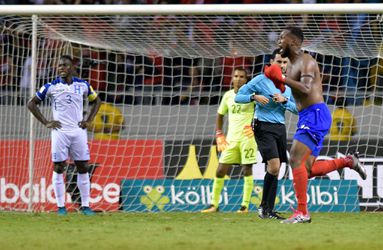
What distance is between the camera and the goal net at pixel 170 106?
13703 mm

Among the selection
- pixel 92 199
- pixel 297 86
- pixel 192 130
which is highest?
pixel 297 86

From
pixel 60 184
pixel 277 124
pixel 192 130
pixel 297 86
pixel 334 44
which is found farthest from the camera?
pixel 192 130

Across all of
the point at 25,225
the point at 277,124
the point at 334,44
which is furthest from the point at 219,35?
the point at 25,225

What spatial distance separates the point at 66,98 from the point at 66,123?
32cm

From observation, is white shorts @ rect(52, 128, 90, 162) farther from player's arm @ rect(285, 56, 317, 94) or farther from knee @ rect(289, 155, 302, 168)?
player's arm @ rect(285, 56, 317, 94)

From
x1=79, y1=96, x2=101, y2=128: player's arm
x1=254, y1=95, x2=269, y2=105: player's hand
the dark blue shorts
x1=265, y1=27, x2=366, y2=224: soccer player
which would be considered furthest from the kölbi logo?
the dark blue shorts

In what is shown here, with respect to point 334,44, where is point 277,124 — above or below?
below

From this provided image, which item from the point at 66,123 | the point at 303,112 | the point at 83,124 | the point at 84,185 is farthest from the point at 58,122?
the point at 303,112

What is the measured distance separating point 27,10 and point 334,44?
4.33 m

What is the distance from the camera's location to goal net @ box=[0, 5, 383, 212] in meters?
13.7

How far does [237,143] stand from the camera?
12.8 metres

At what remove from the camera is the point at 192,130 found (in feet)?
48.1

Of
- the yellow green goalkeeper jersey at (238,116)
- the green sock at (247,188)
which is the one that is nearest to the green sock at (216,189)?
the green sock at (247,188)

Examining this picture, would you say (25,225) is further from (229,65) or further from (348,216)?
(229,65)
